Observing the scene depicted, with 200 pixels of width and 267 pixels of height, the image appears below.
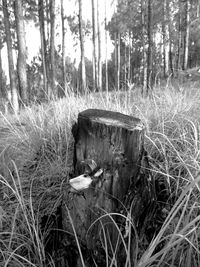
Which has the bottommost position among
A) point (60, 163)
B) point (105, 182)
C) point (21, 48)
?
point (60, 163)

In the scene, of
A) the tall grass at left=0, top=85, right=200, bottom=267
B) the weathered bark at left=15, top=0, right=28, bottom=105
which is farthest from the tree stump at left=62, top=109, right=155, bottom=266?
the weathered bark at left=15, top=0, right=28, bottom=105

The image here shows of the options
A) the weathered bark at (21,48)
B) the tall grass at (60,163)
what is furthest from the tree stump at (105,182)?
the weathered bark at (21,48)

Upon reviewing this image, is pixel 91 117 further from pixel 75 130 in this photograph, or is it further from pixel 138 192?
pixel 138 192

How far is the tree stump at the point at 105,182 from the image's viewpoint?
93cm

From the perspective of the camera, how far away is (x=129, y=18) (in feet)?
39.7

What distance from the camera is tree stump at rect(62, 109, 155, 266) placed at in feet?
3.06

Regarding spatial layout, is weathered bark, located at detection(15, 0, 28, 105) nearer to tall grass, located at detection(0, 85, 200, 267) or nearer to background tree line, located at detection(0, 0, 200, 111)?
background tree line, located at detection(0, 0, 200, 111)

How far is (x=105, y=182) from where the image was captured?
3.09 ft

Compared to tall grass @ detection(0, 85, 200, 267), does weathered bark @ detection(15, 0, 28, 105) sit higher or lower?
higher

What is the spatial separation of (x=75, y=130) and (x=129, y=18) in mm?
13021

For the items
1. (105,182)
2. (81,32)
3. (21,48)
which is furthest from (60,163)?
(81,32)

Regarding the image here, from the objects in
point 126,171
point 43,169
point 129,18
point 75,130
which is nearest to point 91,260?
point 126,171

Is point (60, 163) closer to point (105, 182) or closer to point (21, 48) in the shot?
point (105, 182)

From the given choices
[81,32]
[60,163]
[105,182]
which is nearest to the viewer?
[105,182]
